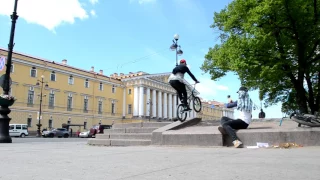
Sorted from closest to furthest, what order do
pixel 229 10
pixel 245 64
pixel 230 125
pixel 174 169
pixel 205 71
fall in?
pixel 174 169, pixel 230 125, pixel 245 64, pixel 229 10, pixel 205 71

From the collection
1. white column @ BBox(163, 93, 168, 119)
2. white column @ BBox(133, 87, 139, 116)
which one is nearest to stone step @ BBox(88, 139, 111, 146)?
white column @ BBox(133, 87, 139, 116)

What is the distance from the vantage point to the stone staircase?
10852 mm

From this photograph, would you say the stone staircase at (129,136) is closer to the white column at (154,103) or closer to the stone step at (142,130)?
the stone step at (142,130)

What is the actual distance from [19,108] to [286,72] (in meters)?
50.6

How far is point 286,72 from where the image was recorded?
876 inches

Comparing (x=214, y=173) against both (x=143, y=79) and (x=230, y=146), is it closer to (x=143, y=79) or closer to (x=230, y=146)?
(x=230, y=146)

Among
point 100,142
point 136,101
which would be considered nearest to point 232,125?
point 100,142

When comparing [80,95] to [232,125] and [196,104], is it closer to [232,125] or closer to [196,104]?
[196,104]

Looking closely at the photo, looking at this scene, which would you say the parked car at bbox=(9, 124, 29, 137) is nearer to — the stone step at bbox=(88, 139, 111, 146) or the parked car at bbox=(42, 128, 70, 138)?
the parked car at bbox=(42, 128, 70, 138)

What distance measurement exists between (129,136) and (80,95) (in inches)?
2538

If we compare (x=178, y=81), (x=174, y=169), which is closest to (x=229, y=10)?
(x=178, y=81)

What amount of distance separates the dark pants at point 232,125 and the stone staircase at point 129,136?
2.82 m

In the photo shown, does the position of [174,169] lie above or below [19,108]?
below

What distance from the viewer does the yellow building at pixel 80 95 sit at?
59.3m
